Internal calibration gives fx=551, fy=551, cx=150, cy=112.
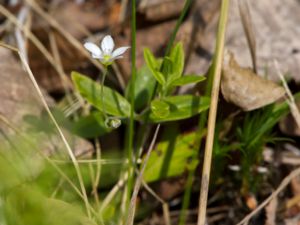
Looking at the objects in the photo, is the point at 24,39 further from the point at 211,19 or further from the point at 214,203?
the point at 214,203

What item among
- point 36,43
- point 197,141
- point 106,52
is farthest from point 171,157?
point 36,43

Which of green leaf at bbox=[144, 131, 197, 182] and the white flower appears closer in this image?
the white flower

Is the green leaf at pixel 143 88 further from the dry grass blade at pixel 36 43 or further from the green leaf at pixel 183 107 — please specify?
the dry grass blade at pixel 36 43

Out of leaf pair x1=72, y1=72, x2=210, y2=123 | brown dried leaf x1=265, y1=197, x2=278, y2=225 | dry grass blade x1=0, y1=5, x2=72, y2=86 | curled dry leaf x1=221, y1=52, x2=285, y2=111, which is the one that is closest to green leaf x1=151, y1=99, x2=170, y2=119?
leaf pair x1=72, y1=72, x2=210, y2=123

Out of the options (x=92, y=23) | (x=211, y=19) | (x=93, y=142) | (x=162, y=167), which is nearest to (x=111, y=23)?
(x=92, y=23)

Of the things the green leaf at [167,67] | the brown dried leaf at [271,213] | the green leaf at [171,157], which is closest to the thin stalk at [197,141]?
the green leaf at [171,157]

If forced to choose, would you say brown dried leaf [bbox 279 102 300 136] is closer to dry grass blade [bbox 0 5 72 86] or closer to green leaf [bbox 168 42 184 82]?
green leaf [bbox 168 42 184 82]
